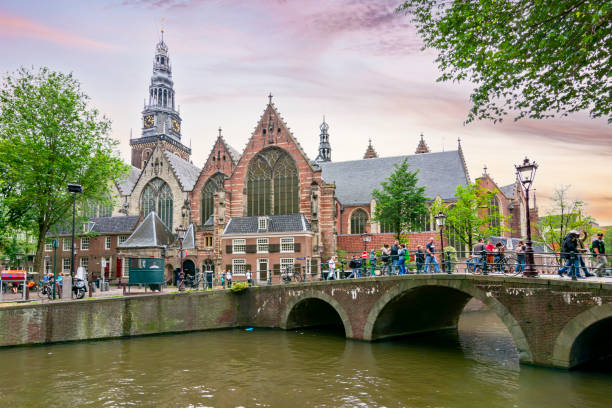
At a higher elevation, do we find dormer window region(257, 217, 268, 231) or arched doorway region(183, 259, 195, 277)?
dormer window region(257, 217, 268, 231)

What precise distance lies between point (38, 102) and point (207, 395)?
25993 mm

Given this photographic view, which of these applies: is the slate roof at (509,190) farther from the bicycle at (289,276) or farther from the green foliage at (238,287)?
the green foliage at (238,287)

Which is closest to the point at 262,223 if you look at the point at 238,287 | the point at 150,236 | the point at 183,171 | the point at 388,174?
the point at 150,236

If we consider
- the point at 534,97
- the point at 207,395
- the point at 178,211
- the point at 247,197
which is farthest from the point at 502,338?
the point at 178,211

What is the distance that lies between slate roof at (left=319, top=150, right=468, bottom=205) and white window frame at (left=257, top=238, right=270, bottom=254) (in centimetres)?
1378

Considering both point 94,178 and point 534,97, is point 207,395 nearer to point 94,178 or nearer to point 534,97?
point 534,97

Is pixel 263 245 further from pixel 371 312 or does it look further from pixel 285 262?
pixel 371 312

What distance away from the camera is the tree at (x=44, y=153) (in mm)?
28062

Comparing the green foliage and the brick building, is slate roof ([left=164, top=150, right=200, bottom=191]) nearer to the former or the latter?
the brick building

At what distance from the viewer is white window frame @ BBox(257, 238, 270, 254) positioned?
38344 millimetres

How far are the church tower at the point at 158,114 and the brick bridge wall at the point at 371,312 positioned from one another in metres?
54.2

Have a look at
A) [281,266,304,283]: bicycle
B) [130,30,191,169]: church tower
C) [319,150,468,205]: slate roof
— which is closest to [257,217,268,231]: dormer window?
[281,266,304,283]: bicycle

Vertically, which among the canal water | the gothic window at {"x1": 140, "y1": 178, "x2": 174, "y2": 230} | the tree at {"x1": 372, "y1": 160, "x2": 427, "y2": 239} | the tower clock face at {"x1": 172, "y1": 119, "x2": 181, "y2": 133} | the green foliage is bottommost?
the canal water

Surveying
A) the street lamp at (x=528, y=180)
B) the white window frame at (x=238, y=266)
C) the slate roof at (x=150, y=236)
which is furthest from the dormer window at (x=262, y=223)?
the street lamp at (x=528, y=180)
